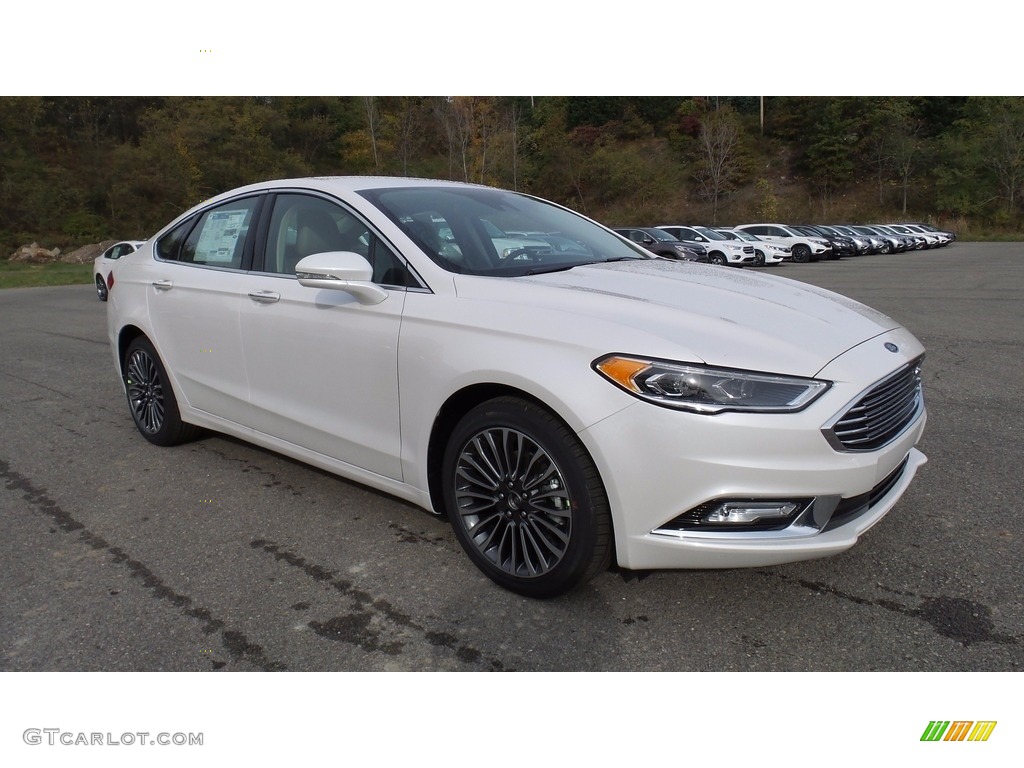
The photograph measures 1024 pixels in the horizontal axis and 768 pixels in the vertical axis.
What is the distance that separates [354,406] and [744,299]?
174 cm

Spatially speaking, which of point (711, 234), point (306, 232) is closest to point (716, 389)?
point (306, 232)

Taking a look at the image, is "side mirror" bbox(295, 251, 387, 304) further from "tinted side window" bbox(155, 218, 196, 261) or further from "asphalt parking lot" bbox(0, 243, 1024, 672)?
"tinted side window" bbox(155, 218, 196, 261)

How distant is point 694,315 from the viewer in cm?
262

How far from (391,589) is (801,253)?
30340 millimetres

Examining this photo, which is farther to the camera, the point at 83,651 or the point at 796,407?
the point at 83,651

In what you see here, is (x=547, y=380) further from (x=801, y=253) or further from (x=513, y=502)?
(x=801, y=253)

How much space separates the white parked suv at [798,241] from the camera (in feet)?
98.1

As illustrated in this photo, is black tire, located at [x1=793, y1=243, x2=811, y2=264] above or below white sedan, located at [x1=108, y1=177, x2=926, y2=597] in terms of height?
below

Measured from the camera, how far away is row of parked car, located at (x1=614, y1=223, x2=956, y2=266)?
2498 centimetres

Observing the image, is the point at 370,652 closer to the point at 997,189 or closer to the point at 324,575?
the point at 324,575

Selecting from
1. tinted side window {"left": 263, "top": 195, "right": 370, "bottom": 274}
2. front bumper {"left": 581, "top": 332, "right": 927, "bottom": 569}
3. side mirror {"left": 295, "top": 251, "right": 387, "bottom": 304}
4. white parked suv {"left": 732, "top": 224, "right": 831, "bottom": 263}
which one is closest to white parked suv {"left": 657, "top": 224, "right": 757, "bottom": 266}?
white parked suv {"left": 732, "top": 224, "right": 831, "bottom": 263}
